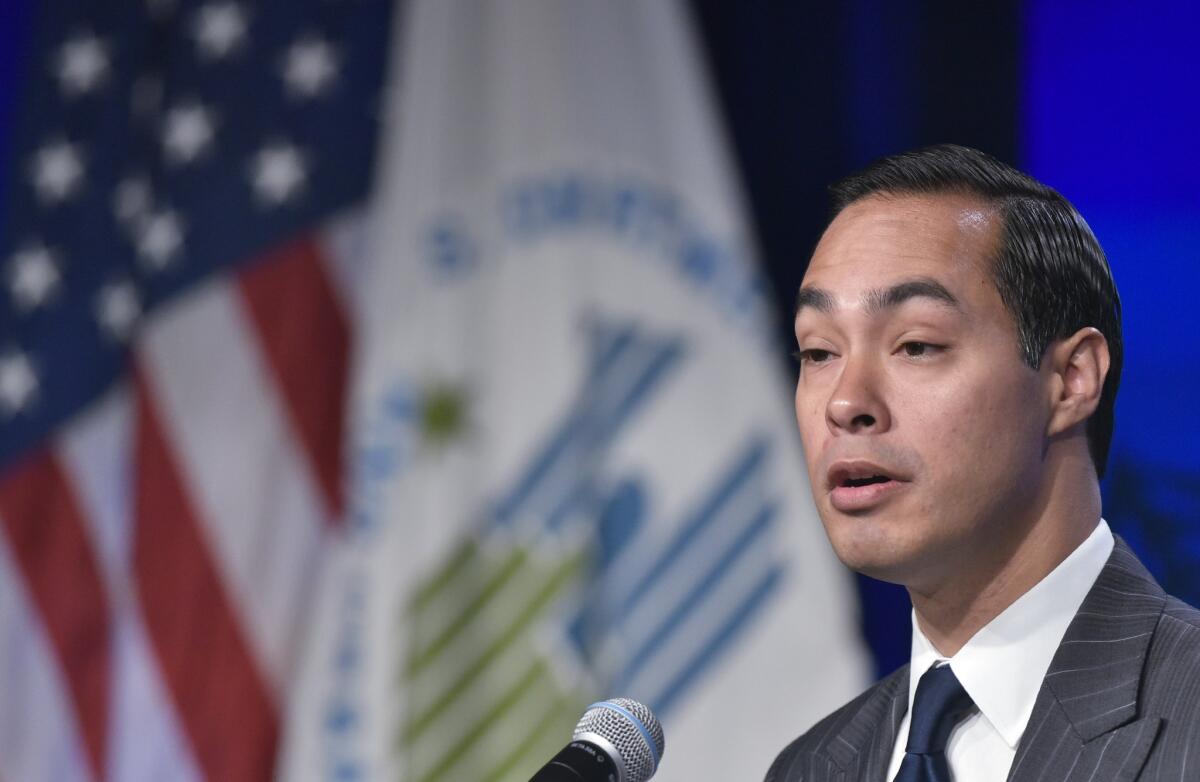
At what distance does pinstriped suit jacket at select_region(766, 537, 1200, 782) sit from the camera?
1136 mm

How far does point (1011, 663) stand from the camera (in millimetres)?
1278

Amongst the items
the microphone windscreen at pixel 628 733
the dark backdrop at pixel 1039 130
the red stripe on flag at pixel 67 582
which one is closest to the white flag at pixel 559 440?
the dark backdrop at pixel 1039 130

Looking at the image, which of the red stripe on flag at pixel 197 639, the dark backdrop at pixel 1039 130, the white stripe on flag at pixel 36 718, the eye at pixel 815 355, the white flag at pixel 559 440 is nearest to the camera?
the eye at pixel 815 355

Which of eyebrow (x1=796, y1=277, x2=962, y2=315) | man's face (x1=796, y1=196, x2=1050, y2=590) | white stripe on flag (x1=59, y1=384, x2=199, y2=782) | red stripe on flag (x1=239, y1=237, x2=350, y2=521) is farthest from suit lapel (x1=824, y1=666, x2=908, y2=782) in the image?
white stripe on flag (x1=59, y1=384, x2=199, y2=782)

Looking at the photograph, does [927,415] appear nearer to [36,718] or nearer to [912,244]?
[912,244]

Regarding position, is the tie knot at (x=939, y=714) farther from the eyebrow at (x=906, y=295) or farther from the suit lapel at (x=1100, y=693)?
the eyebrow at (x=906, y=295)

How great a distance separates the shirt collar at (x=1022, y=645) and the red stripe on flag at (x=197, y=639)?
2.45 meters

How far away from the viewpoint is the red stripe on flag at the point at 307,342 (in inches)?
136

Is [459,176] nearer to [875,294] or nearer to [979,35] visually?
[979,35]

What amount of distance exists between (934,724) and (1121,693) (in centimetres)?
18

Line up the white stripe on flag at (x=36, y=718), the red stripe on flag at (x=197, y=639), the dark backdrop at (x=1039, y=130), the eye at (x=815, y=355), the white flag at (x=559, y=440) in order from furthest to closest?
the white stripe on flag at (x=36, y=718), the red stripe on flag at (x=197, y=639), the white flag at (x=559, y=440), the dark backdrop at (x=1039, y=130), the eye at (x=815, y=355)

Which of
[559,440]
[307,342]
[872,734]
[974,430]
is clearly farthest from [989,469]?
[307,342]

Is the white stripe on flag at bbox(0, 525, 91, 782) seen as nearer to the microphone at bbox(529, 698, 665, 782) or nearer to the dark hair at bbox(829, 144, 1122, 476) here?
the microphone at bbox(529, 698, 665, 782)

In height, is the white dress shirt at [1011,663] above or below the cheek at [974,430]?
below
